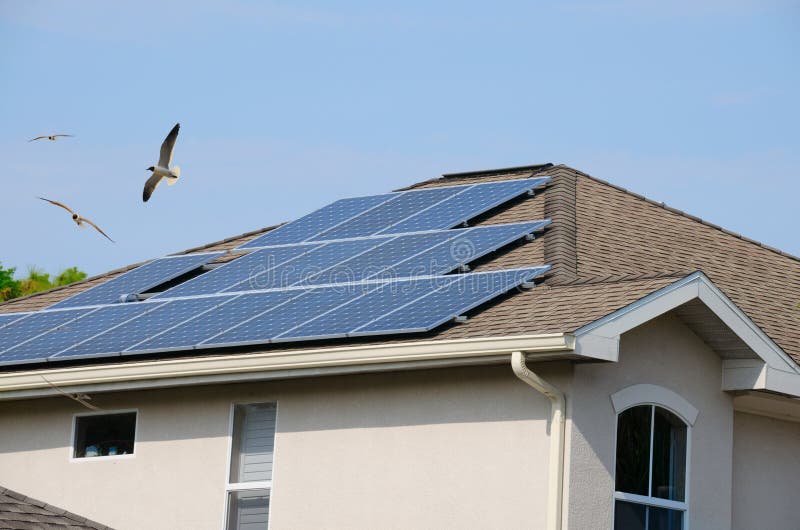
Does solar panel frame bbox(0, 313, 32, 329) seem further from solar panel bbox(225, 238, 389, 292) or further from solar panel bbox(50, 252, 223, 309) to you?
solar panel bbox(225, 238, 389, 292)

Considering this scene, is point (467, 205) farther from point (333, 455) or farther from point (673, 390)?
point (333, 455)

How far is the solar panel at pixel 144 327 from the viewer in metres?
17.5

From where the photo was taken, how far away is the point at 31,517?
48.1 ft

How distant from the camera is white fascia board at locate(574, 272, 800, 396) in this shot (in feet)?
47.1

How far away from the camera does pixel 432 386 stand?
51.0 feet

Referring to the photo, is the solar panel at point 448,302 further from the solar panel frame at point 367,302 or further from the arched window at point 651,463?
the arched window at point 651,463

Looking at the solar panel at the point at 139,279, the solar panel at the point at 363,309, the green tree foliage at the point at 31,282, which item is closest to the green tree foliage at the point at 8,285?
the green tree foliage at the point at 31,282

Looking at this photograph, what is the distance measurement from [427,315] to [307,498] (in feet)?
7.72

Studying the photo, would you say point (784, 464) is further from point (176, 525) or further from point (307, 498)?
point (176, 525)

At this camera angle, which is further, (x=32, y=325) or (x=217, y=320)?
(x=32, y=325)

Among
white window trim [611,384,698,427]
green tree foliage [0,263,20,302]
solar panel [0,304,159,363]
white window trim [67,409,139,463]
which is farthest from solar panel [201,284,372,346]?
green tree foliage [0,263,20,302]

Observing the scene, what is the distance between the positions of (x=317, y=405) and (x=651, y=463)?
141 inches

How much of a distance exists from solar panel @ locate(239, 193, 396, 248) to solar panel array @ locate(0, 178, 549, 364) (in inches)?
1.3

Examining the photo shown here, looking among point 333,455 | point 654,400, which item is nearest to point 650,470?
point 654,400
